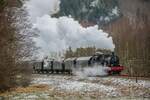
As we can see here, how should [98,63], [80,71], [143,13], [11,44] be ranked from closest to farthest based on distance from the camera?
[143,13] → [11,44] → [98,63] → [80,71]

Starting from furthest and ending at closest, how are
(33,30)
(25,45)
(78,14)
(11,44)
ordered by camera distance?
(78,14) < (33,30) < (25,45) < (11,44)

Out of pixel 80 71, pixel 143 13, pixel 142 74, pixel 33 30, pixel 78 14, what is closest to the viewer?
pixel 143 13

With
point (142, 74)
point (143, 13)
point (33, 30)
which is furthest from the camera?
point (142, 74)

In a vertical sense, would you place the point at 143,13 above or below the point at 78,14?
below

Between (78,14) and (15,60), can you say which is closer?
(15,60)

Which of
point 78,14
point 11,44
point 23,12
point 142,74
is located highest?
point 78,14

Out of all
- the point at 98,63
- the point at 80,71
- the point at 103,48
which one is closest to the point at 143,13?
the point at 98,63

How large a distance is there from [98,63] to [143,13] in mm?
27684

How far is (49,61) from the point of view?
53125mm

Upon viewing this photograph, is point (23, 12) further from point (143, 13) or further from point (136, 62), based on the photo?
point (143, 13)

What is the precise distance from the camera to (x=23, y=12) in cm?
2319

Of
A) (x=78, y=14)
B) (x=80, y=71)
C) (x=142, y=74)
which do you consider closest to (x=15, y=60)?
(x=142, y=74)

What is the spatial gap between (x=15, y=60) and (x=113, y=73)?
16792 millimetres

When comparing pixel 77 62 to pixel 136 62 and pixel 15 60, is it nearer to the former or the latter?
pixel 136 62
